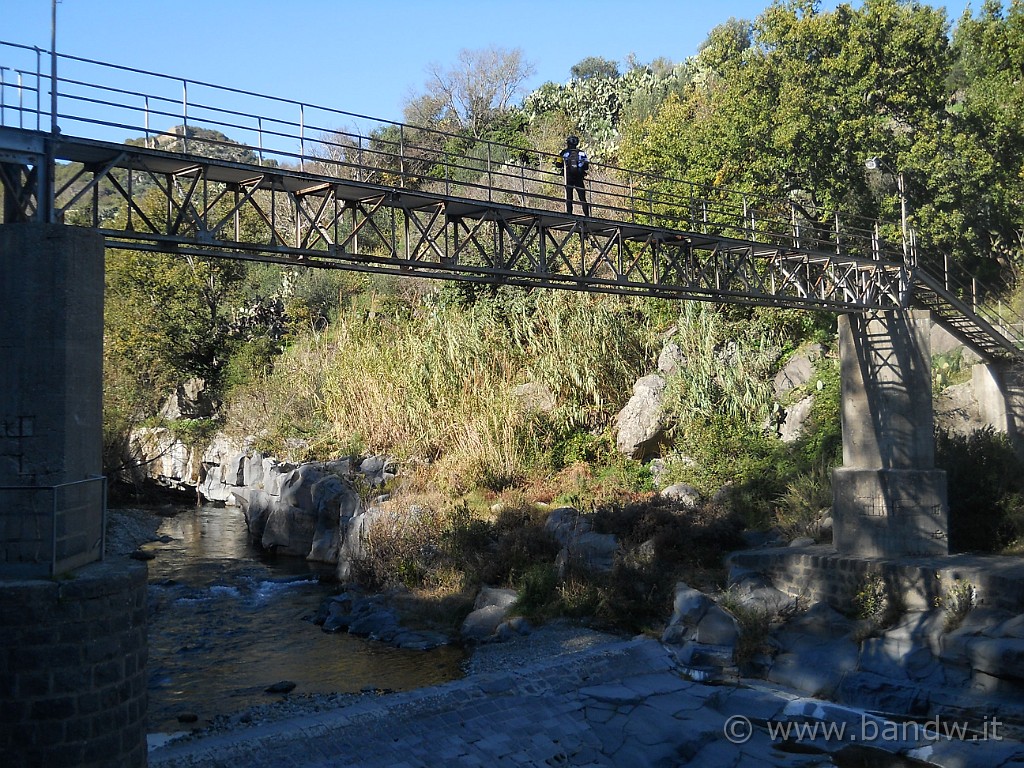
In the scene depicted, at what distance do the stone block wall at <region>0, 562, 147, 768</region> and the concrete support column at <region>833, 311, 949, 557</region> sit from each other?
41.8 ft

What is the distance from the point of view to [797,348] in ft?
84.2

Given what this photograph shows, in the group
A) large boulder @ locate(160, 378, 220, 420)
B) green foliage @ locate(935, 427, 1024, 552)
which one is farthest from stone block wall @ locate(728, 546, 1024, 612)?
large boulder @ locate(160, 378, 220, 420)

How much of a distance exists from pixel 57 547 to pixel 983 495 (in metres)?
15.8

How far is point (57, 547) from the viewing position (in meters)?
8.62

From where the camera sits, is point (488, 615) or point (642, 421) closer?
point (488, 615)

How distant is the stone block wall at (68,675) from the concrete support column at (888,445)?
41.8 feet

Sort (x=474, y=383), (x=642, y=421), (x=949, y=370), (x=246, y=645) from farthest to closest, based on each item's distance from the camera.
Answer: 1. (x=474, y=383)
2. (x=949, y=370)
3. (x=642, y=421)
4. (x=246, y=645)

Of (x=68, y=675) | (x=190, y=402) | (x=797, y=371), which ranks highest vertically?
(x=190, y=402)

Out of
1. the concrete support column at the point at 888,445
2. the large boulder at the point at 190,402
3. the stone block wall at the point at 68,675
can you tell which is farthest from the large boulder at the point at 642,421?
the large boulder at the point at 190,402

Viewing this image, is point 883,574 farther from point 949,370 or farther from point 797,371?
point 949,370

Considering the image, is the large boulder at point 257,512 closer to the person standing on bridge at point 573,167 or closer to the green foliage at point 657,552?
the green foliage at point 657,552


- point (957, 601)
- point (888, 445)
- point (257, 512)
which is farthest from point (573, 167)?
point (257, 512)

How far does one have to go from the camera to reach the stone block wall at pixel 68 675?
8086mm

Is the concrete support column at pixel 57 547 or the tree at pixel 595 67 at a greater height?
the tree at pixel 595 67
